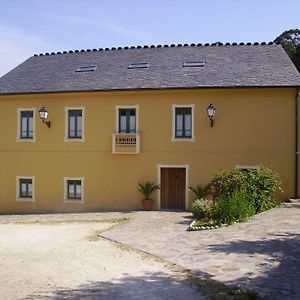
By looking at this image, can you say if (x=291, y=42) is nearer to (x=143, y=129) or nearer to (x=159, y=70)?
(x=159, y=70)

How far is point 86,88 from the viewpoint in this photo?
789 inches

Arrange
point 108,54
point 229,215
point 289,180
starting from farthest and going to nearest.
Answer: point 108,54
point 289,180
point 229,215

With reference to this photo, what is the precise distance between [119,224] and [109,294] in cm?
828

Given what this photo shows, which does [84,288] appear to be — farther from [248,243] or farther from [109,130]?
[109,130]

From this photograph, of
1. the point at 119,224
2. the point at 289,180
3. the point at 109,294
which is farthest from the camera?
the point at 289,180

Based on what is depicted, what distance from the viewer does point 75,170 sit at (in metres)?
20.3

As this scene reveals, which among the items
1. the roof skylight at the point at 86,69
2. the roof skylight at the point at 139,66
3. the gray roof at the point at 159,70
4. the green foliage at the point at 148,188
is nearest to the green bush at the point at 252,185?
the green foliage at the point at 148,188

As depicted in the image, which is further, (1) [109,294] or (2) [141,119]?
(2) [141,119]

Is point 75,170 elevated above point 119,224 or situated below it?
above

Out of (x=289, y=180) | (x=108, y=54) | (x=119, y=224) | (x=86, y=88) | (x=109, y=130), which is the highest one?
(x=108, y=54)

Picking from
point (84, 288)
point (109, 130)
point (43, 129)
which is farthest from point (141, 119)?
point (84, 288)

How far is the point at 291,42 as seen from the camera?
39406 mm

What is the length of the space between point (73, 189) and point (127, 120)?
432cm

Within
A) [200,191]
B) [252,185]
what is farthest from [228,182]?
[200,191]
